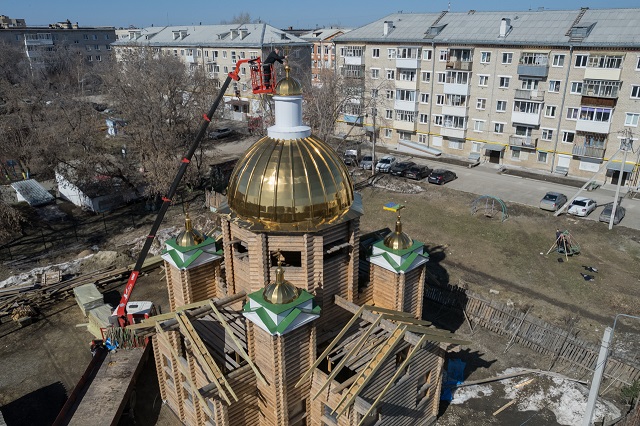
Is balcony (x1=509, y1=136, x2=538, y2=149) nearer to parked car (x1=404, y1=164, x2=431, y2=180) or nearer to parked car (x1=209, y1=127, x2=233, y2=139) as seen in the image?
parked car (x1=404, y1=164, x2=431, y2=180)

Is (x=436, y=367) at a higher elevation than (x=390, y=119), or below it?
below

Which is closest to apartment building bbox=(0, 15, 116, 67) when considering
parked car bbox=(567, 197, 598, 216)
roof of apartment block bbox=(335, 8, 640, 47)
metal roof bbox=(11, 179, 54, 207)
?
metal roof bbox=(11, 179, 54, 207)

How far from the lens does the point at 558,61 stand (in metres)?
41.7

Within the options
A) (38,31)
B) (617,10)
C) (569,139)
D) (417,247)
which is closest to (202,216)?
(417,247)

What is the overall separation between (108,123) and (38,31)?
5451cm

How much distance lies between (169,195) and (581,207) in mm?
30112

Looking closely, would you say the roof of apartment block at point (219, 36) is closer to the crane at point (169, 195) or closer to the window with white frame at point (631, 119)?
the window with white frame at point (631, 119)

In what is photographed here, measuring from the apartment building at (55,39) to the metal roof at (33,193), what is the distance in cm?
5545

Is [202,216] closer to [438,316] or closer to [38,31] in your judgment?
[438,316]

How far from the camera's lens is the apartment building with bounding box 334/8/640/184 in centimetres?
3972

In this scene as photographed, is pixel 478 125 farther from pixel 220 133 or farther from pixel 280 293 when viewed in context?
pixel 280 293

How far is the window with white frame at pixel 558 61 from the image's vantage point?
4152cm

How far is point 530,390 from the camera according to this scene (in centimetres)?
1809

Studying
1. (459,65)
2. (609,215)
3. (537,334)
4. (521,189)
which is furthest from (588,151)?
(537,334)
